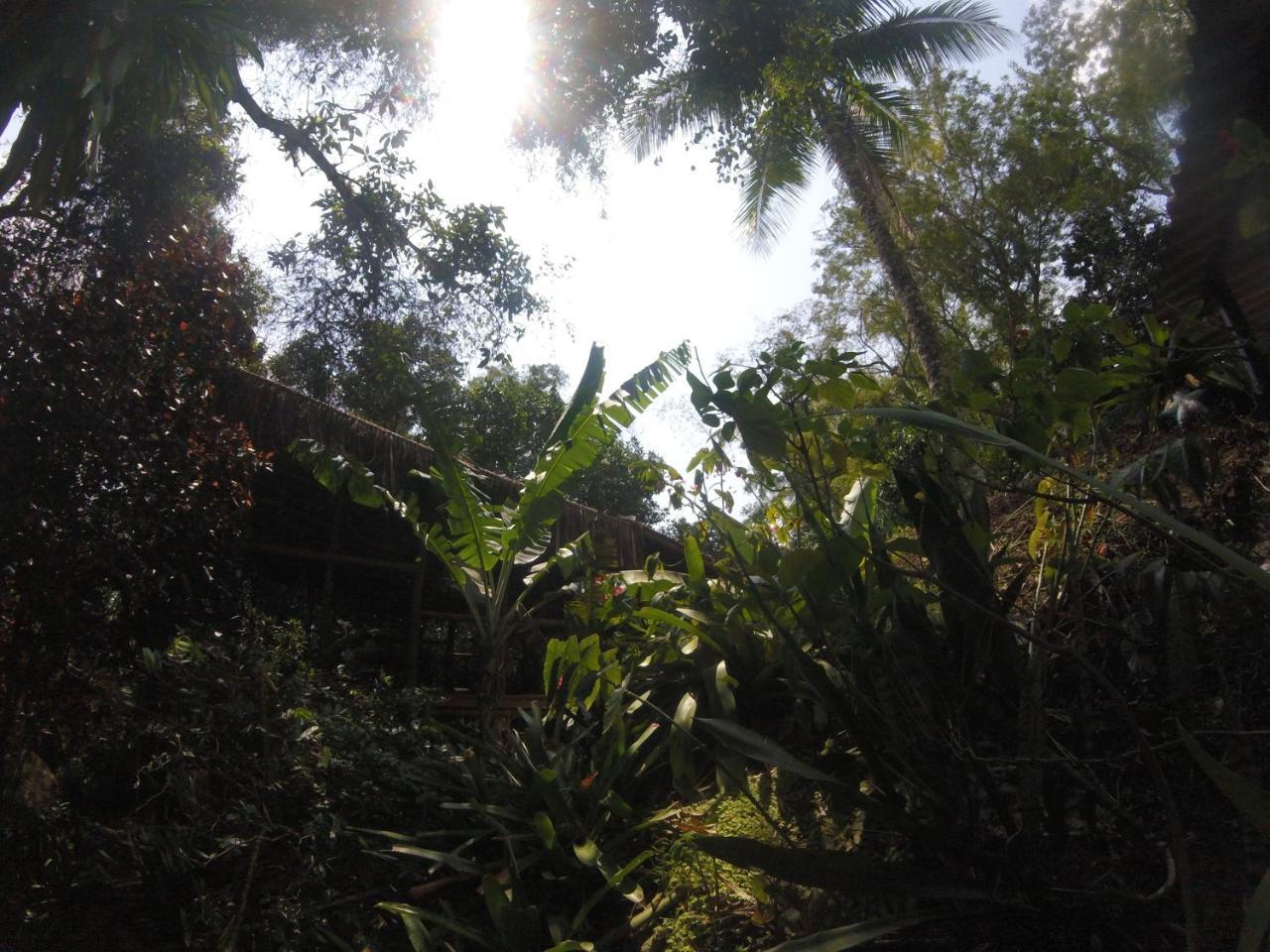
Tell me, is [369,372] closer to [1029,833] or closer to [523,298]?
[523,298]

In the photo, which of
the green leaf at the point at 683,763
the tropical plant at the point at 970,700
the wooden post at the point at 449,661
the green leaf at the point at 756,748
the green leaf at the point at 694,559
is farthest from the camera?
the wooden post at the point at 449,661

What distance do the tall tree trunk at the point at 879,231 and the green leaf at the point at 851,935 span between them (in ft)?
27.2

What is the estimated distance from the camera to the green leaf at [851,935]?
176 centimetres

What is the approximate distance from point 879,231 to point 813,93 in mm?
3411

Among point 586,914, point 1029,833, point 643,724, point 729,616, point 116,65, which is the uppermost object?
point 116,65

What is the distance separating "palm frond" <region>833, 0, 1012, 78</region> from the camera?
43.2ft

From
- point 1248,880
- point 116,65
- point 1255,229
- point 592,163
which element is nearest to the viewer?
point 1248,880

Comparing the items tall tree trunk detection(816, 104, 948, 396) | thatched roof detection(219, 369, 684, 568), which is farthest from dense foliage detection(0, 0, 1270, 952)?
tall tree trunk detection(816, 104, 948, 396)

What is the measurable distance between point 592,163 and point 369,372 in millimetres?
3384

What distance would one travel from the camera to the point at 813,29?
311 inches

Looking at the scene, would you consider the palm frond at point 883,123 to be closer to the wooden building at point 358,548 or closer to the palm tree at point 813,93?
the palm tree at point 813,93

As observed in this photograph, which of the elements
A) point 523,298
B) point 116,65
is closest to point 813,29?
point 523,298

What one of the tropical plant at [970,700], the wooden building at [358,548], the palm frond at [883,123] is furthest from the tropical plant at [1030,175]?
the tropical plant at [970,700]

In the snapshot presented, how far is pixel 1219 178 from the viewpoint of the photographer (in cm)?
335
